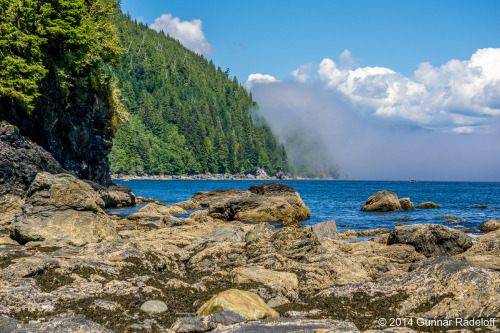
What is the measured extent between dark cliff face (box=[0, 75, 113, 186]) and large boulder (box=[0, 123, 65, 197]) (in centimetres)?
180

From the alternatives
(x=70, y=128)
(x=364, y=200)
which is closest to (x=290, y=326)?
(x=70, y=128)

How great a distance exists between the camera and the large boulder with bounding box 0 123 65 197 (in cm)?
2061

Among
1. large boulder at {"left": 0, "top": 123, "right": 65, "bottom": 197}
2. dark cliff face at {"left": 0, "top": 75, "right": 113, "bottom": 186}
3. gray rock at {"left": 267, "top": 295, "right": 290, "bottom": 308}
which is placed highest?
dark cliff face at {"left": 0, "top": 75, "right": 113, "bottom": 186}

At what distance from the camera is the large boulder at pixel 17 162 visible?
20609mm

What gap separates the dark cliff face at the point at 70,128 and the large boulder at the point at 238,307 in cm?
2249

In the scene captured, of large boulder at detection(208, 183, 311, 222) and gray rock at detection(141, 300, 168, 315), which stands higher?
gray rock at detection(141, 300, 168, 315)

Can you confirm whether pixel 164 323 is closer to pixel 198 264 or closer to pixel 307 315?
pixel 307 315

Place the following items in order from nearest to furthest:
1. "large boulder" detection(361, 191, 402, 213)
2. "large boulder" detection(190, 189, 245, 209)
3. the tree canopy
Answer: the tree canopy < "large boulder" detection(361, 191, 402, 213) < "large boulder" detection(190, 189, 245, 209)

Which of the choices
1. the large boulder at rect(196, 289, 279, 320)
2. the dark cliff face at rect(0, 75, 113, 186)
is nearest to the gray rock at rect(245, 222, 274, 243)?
the large boulder at rect(196, 289, 279, 320)

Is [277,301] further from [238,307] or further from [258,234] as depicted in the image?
[258,234]

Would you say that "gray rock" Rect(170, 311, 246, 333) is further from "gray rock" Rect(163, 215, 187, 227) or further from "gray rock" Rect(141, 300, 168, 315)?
"gray rock" Rect(163, 215, 187, 227)

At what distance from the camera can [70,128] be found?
112 ft

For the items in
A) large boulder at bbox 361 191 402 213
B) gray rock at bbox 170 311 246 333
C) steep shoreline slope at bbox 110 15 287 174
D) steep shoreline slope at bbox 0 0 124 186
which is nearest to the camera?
gray rock at bbox 170 311 246 333

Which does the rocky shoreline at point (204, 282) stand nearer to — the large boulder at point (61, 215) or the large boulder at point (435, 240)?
the large boulder at point (61, 215)
